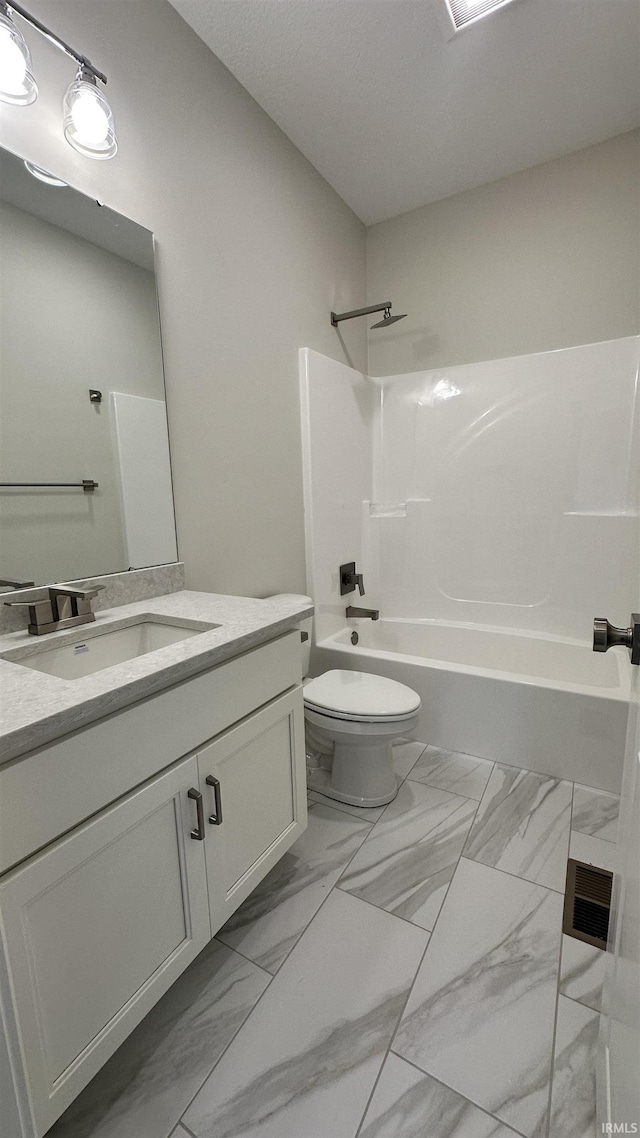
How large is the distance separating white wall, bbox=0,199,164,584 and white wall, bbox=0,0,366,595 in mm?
152

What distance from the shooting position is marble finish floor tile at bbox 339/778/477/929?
4.50 feet

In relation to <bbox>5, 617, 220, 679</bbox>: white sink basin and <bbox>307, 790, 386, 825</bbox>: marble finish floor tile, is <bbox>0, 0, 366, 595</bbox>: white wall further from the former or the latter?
<bbox>307, 790, 386, 825</bbox>: marble finish floor tile

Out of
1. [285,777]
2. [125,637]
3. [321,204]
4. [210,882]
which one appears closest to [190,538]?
[125,637]

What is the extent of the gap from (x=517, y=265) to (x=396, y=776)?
252 cm

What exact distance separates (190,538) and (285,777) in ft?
2.73

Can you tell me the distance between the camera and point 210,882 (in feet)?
3.42

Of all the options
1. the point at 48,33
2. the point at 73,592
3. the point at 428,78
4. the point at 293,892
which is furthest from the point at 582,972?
the point at 428,78

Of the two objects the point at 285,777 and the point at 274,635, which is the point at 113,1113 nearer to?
the point at 285,777

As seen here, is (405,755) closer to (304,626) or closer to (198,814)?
(304,626)

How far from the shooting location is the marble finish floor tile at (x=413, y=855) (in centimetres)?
137

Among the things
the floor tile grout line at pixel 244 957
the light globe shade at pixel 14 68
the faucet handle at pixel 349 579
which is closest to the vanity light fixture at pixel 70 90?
the light globe shade at pixel 14 68

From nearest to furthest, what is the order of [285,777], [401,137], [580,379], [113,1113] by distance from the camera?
[113,1113]
[285,777]
[401,137]
[580,379]

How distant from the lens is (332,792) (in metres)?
1.84

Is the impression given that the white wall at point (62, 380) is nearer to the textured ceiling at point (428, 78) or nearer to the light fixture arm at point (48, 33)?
the light fixture arm at point (48, 33)
